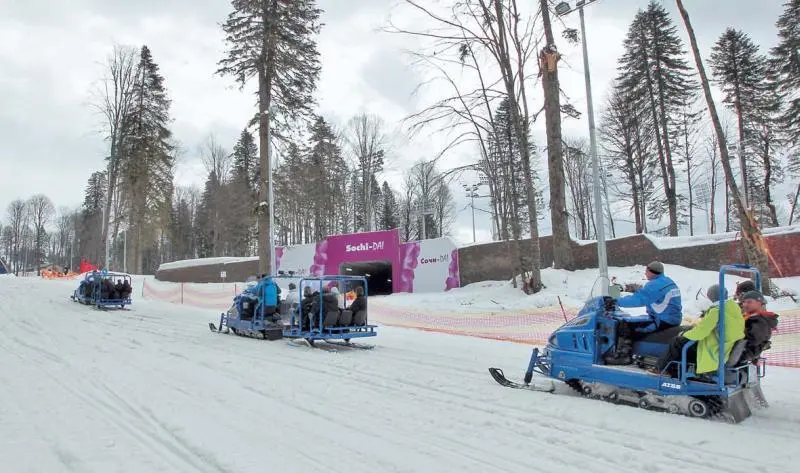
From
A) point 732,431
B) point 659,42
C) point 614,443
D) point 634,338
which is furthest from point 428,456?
point 659,42

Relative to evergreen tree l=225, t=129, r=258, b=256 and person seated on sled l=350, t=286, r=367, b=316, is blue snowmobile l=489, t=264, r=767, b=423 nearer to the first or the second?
person seated on sled l=350, t=286, r=367, b=316

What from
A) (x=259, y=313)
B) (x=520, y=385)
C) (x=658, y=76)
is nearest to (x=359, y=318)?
(x=259, y=313)

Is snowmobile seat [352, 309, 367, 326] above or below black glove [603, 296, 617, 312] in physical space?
below

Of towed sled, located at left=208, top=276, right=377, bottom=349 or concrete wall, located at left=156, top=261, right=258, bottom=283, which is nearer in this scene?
towed sled, located at left=208, top=276, right=377, bottom=349

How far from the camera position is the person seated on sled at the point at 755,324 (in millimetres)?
5285

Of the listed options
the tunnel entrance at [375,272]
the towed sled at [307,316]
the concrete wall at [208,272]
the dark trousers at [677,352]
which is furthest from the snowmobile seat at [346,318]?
the concrete wall at [208,272]

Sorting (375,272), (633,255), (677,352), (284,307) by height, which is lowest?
(677,352)

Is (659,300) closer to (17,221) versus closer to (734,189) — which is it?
(734,189)

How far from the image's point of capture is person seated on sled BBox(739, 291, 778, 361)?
5285mm

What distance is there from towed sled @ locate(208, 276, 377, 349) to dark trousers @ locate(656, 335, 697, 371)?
6.34 metres

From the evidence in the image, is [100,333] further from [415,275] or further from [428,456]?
[415,275]

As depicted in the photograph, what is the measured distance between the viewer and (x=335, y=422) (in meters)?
5.25

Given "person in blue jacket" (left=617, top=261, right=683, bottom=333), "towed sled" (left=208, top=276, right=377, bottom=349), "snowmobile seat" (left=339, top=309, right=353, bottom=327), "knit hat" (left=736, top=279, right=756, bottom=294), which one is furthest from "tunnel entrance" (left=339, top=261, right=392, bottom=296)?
"knit hat" (left=736, top=279, right=756, bottom=294)

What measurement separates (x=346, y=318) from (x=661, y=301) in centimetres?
669
